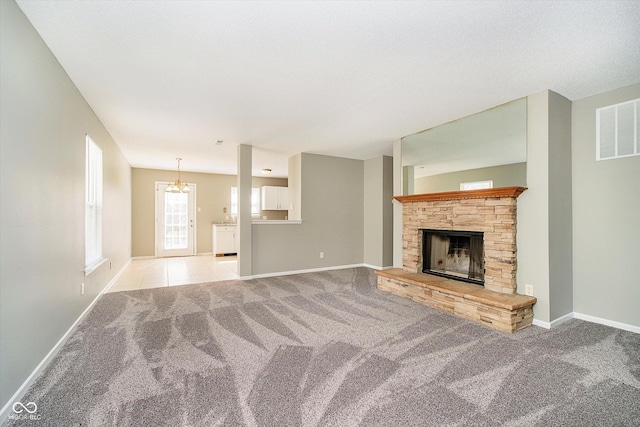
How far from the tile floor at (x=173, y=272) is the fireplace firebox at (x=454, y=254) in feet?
11.7

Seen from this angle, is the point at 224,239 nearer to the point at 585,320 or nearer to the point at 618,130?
the point at 585,320

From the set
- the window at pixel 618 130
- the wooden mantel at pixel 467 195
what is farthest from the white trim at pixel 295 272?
the window at pixel 618 130

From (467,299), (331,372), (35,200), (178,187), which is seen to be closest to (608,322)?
(467,299)

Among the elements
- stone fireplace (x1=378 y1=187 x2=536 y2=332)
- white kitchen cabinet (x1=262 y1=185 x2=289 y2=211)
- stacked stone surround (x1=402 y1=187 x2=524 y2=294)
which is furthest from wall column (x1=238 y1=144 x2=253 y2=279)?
white kitchen cabinet (x1=262 y1=185 x2=289 y2=211)

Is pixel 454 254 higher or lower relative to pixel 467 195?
lower

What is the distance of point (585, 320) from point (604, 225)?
1.10 m

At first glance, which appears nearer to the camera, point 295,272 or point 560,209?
point 560,209

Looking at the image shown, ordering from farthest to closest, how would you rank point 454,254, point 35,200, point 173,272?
point 173,272 → point 454,254 → point 35,200

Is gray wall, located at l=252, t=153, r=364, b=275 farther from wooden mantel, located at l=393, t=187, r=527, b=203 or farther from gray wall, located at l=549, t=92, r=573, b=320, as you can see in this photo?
gray wall, located at l=549, t=92, r=573, b=320

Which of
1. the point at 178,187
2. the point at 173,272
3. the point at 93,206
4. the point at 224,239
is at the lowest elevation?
the point at 173,272

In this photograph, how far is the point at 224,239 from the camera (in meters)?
8.25

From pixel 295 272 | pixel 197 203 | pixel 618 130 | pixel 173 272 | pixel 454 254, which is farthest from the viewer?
pixel 197 203

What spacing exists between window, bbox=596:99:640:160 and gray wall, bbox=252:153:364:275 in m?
4.17

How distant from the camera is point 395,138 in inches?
191
